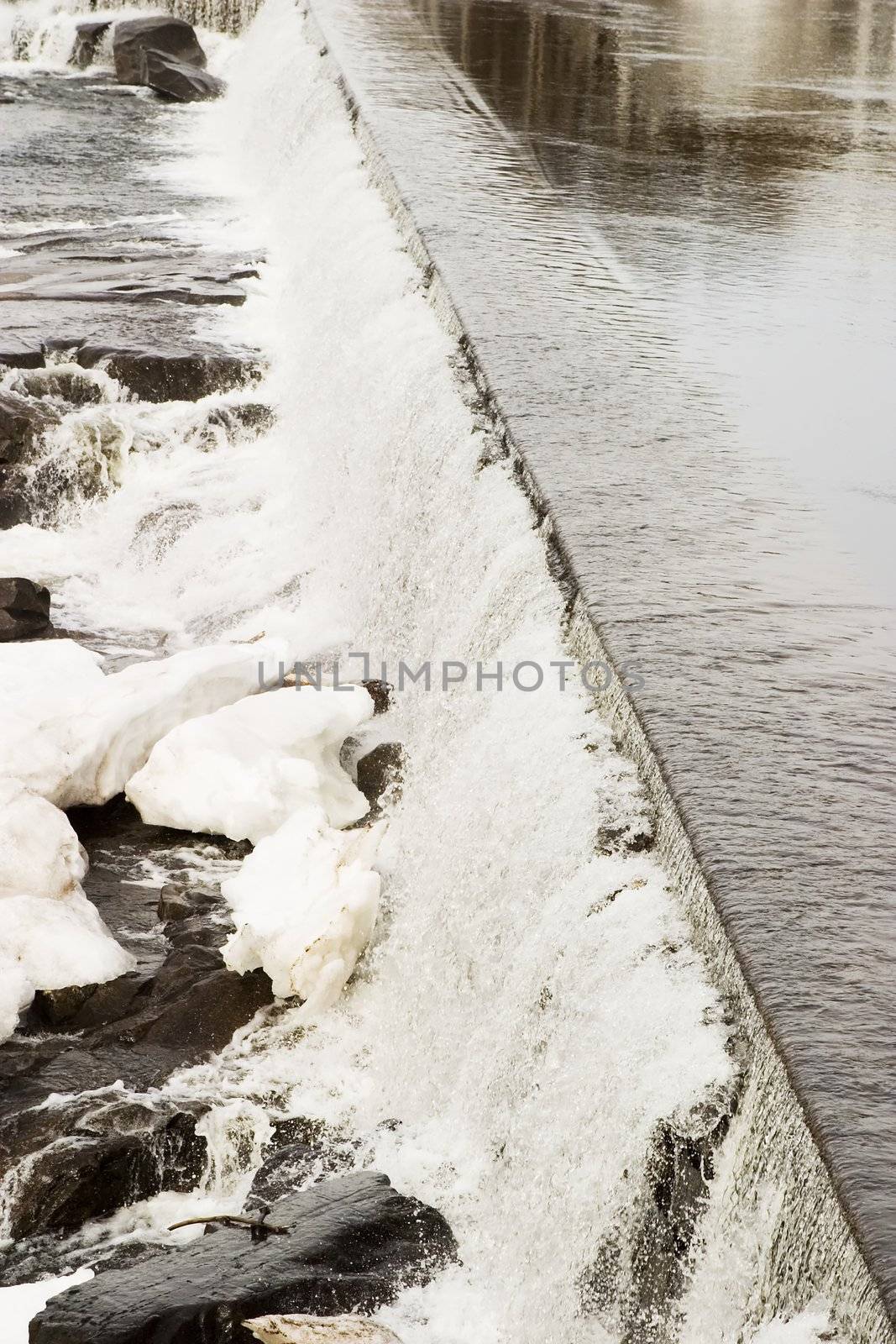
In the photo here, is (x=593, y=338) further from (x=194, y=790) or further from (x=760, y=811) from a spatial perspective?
(x=760, y=811)

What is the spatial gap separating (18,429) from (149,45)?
9856 millimetres

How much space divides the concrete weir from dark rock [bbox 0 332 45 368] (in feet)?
7.39

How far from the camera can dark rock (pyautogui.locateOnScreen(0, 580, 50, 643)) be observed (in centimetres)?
641

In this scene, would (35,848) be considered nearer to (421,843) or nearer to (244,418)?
(421,843)

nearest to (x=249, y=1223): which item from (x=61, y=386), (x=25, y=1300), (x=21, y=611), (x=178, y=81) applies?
(x=25, y=1300)

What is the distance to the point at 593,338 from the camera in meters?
6.16

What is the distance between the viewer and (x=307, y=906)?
179 inches

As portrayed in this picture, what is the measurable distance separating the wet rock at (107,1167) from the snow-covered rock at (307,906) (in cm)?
56

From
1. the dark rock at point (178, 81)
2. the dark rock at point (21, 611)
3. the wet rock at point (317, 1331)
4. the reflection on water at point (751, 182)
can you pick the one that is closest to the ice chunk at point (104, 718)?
the dark rock at point (21, 611)

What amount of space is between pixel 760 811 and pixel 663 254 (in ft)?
15.3

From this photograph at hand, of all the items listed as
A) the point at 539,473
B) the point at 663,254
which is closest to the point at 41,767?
the point at 539,473

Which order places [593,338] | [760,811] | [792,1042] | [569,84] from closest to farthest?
1. [792,1042]
2. [760,811]
3. [593,338]
4. [569,84]

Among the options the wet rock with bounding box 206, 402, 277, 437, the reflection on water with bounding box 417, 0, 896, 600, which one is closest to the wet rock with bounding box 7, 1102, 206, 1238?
the reflection on water with bounding box 417, 0, 896, 600

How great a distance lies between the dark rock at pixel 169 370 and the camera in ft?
27.0
